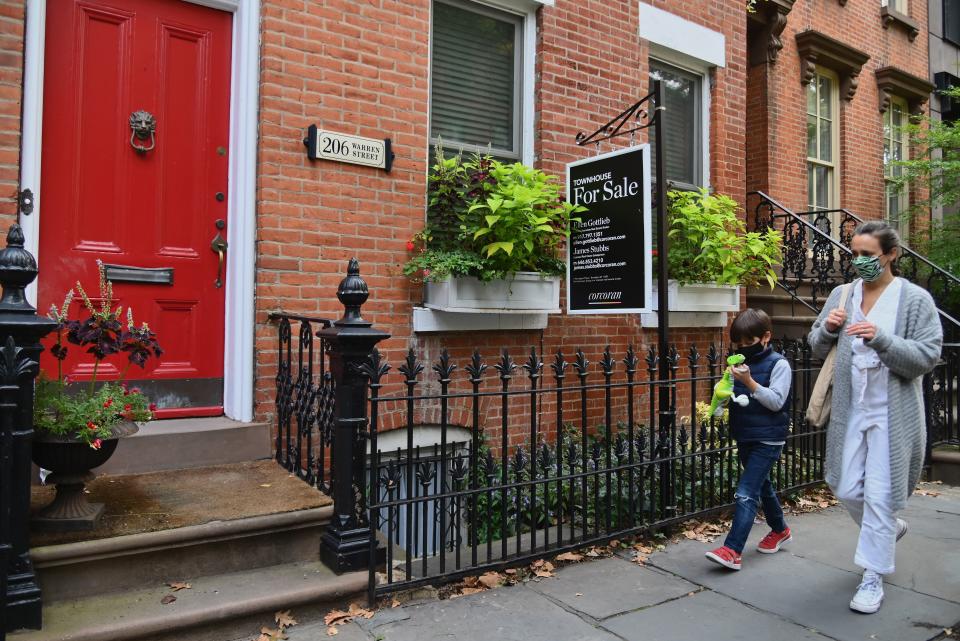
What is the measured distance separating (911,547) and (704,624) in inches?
78.4

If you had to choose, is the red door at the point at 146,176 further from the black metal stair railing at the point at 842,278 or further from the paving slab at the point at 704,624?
the black metal stair railing at the point at 842,278

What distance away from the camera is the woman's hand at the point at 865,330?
3303 millimetres

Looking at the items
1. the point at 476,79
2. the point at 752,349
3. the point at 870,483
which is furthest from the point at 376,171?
the point at 870,483

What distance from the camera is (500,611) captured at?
3432mm

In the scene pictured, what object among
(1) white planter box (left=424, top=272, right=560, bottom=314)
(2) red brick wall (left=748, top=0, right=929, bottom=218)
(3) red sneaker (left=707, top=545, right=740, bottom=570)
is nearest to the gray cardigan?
(3) red sneaker (left=707, top=545, right=740, bottom=570)

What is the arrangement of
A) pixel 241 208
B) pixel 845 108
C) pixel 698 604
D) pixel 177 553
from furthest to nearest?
pixel 845 108, pixel 241 208, pixel 698 604, pixel 177 553

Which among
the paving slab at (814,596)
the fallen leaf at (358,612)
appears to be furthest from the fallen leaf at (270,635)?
the paving slab at (814,596)

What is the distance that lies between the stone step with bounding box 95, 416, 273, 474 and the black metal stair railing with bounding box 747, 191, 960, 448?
5.59 metres

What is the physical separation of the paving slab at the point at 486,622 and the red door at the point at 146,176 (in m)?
2.10

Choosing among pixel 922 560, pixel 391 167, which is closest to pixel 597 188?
pixel 391 167

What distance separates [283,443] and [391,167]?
207 centimetres

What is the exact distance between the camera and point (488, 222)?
4797 millimetres

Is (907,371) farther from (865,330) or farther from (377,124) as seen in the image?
(377,124)

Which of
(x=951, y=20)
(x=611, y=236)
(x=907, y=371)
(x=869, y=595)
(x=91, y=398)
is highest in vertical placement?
(x=951, y=20)
